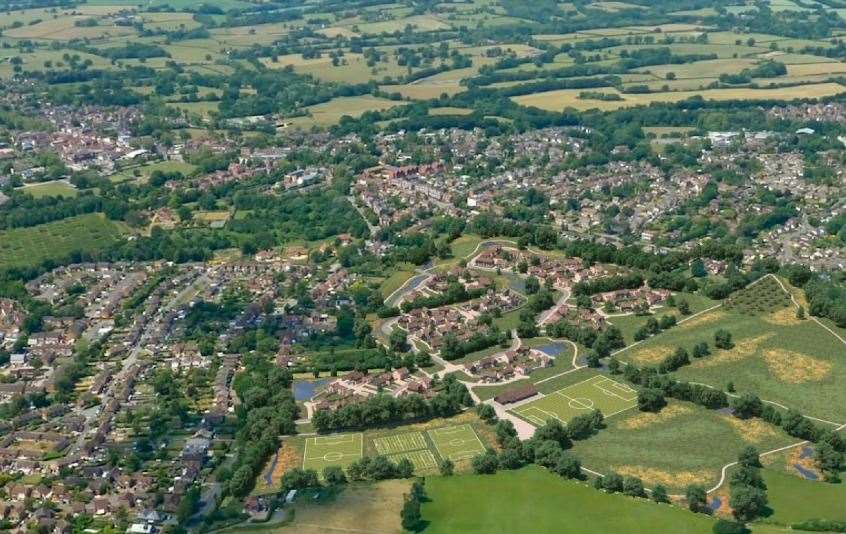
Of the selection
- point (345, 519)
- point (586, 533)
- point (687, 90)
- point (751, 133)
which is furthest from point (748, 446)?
point (687, 90)

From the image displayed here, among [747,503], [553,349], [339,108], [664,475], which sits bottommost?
[339,108]

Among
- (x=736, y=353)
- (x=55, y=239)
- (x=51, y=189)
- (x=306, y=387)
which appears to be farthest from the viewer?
(x=51, y=189)

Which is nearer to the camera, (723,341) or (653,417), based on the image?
(653,417)

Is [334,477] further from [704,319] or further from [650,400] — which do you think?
[704,319]

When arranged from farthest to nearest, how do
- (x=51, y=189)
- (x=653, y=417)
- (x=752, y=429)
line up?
1. (x=51, y=189)
2. (x=653, y=417)
3. (x=752, y=429)

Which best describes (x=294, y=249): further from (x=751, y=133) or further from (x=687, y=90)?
(x=687, y=90)

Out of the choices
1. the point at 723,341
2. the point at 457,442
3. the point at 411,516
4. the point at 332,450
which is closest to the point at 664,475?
the point at 457,442

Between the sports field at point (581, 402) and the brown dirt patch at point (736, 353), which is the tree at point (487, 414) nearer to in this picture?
the sports field at point (581, 402)
